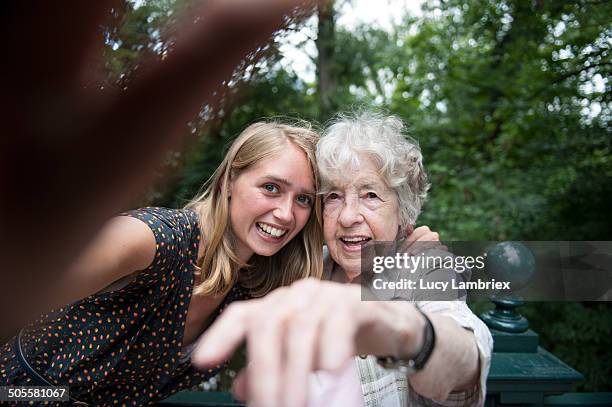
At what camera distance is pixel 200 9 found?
296 millimetres

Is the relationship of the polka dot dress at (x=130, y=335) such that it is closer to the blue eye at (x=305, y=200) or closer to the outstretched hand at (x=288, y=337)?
the blue eye at (x=305, y=200)

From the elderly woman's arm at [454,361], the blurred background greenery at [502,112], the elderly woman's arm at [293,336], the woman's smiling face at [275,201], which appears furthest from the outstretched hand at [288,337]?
the woman's smiling face at [275,201]

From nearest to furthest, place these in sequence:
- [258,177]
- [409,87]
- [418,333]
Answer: [418,333] → [258,177] → [409,87]

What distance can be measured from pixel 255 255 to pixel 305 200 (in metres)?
0.40

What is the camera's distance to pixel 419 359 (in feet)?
2.63

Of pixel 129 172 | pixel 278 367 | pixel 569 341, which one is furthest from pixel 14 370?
pixel 569 341

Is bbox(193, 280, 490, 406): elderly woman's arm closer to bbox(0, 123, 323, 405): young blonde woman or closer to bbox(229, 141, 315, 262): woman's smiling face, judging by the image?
bbox(0, 123, 323, 405): young blonde woman

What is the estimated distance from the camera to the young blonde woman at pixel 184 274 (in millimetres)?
1557

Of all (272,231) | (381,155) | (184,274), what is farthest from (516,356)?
(184,274)

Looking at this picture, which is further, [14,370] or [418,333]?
[14,370]

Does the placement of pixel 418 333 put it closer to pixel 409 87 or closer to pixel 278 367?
pixel 278 367

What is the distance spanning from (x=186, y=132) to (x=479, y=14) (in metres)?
3.84

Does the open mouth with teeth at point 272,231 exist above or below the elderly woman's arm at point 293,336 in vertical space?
above

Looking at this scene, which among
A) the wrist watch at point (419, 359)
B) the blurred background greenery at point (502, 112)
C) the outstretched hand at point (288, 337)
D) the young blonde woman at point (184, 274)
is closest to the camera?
the outstretched hand at point (288, 337)
